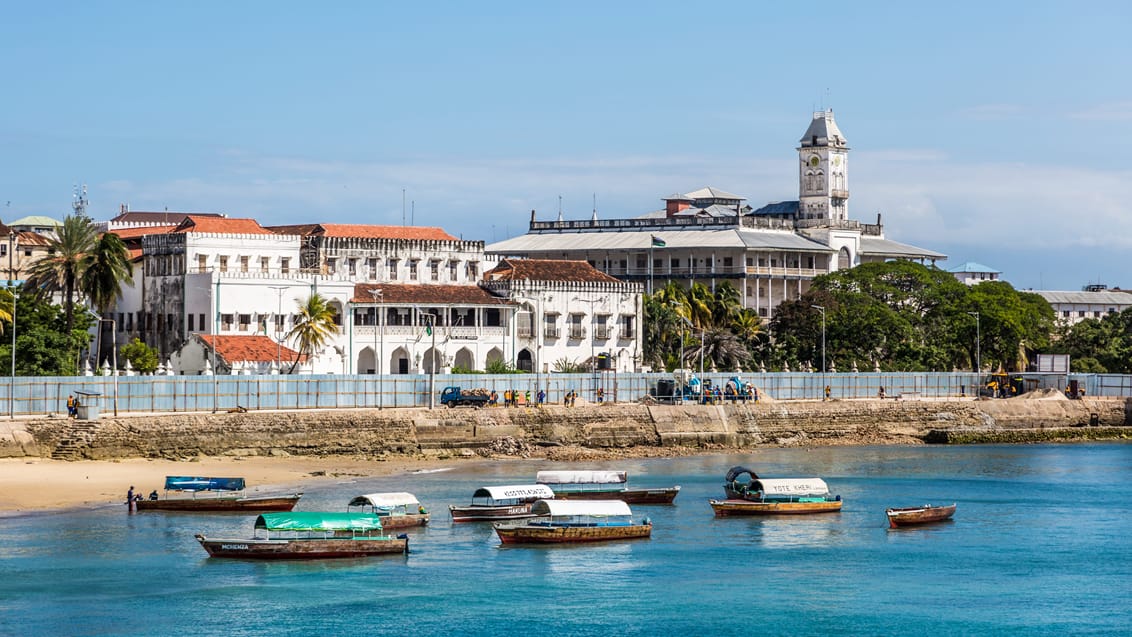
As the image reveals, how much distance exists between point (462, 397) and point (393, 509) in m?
31.9

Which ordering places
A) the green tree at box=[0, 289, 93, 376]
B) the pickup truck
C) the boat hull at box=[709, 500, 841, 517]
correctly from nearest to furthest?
the boat hull at box=[709, 500, 841, 517], the green tree at box=[0, 289, 93, 376], the pickup truck

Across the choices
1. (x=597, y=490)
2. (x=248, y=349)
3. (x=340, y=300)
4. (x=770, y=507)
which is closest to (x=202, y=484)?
(x=597, y=490)

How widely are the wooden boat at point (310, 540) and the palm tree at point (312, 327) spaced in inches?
1699

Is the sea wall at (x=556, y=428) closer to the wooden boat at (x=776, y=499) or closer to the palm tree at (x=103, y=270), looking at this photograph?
the palm tree at (x=103, y=270)

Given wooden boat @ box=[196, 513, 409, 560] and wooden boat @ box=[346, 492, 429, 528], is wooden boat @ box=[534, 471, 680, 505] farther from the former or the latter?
wooden boat @ box=[196, 513, 409, 560]

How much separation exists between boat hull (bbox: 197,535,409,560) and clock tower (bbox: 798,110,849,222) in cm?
12594

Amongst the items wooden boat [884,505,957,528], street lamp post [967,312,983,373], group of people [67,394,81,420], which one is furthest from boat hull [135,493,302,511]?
street lamp post [967,312,983,373]

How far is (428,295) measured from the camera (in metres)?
119

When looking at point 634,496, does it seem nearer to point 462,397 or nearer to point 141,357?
point 462,397

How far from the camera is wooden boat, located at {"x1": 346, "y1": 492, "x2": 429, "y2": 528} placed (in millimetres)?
66500

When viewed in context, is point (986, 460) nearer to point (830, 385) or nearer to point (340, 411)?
point (830, 385)

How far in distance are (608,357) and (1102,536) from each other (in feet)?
191

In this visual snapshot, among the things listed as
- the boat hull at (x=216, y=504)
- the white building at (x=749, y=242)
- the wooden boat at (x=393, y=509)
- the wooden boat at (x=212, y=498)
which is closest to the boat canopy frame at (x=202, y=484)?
the wooden boat at (x=212, y=498)

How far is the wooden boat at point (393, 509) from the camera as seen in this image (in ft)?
218
